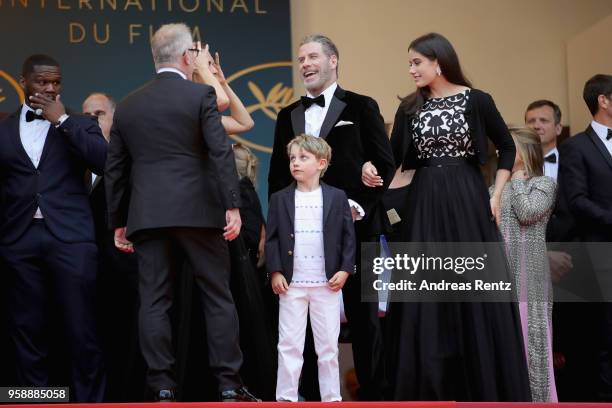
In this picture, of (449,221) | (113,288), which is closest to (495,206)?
(449,221)

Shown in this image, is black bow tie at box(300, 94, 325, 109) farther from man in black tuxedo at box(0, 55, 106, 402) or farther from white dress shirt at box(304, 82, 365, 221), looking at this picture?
man in black tuxedo at box(0, 55, 106, 402)

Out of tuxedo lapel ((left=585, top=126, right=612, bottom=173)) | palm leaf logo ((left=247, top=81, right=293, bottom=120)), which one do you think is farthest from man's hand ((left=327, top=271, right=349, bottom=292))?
palm leaf logo ((left=247, top=81, right=293, bottom=120))

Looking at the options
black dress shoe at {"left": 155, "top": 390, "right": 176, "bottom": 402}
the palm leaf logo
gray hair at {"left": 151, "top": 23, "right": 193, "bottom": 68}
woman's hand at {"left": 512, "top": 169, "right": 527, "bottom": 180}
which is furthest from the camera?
the palm leaf logo

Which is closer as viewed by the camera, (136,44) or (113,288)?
(113,288)

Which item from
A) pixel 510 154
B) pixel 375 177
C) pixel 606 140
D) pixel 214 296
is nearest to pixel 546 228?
pixel 606 140

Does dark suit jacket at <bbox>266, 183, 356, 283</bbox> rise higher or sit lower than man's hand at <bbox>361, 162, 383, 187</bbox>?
lower

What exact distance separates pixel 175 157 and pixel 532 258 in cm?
214

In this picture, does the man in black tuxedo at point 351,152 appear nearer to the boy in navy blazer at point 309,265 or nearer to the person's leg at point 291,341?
the boy in navy blazer at point 309,265

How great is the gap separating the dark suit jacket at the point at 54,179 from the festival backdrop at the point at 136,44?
9.55ft

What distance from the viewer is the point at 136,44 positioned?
840 centimetres

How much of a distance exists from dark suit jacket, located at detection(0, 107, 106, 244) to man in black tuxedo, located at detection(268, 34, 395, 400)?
966 mm

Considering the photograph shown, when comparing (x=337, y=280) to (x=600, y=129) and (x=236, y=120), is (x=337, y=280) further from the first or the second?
(x=600, y=129)

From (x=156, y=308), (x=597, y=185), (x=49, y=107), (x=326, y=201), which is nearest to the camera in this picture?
(x=156, y=308)

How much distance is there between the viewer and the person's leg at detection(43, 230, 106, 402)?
5195mm
